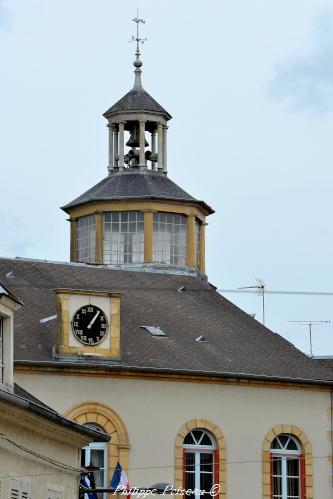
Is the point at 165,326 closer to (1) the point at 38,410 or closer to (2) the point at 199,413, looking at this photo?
(2) the point at 199,413

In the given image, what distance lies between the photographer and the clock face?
6278cm

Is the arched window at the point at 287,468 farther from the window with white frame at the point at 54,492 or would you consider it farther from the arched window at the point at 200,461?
the window with white frame at the point at 54,492

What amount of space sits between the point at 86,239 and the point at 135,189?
2570mm

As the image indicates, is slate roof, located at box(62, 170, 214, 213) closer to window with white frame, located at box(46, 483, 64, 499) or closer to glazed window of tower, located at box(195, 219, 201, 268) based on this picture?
glazed window of tower, located at box(195, 219, 201, 268)

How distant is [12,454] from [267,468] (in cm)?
2397

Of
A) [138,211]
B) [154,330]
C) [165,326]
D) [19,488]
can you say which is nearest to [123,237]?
[138,211]

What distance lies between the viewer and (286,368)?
66.8 meters

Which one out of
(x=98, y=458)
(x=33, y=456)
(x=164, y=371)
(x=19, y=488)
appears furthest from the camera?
(x=164, y=371)

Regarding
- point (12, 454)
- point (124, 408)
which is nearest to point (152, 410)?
point (124, 408)

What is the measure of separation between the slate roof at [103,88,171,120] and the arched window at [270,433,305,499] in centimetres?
1354

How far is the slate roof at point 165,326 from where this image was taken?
63.8m

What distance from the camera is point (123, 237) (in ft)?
236

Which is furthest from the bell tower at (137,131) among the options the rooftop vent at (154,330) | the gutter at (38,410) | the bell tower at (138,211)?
the gutter at (38,410)

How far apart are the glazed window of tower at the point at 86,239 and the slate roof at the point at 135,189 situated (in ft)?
2.14
